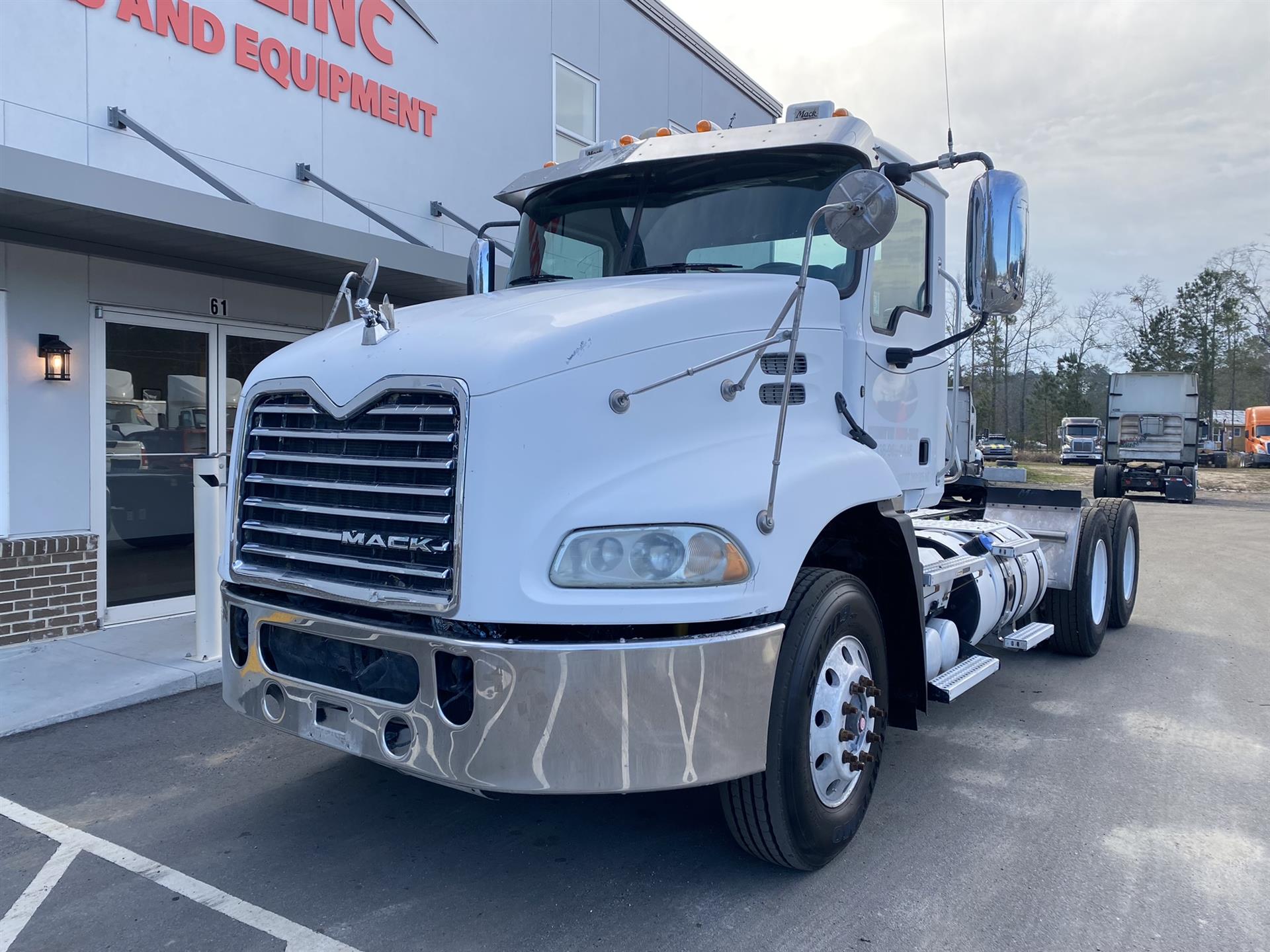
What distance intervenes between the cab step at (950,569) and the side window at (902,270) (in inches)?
46.6

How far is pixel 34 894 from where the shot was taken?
10.8ft

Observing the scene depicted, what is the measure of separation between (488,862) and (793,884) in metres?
1.11

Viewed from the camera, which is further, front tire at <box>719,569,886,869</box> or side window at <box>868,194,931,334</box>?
side window at <box>868,194,931,334</box>

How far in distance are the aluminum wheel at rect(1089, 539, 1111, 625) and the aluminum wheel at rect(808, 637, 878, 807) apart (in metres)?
4.26

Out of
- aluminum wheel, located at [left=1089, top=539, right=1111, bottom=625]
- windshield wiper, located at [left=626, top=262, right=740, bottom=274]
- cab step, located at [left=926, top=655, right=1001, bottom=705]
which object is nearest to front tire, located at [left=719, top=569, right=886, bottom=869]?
cab step, located at [left=926, top=655, right=1001, bottom=705]

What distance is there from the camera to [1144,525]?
57.2 feet

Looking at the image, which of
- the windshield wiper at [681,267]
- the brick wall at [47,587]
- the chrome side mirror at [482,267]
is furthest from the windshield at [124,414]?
the windshield wiper at [681,267]

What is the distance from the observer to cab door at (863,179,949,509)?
13.8 feet

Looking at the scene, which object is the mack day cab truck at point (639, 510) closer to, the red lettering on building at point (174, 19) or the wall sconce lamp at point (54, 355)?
the wall sconce lamp at point (54, 355)

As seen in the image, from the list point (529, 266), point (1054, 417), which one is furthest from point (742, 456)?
point (1054, 417)

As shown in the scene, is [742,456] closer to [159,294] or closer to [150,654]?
[150,654]

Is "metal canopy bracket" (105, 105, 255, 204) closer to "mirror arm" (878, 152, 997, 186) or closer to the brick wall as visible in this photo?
the brick wall

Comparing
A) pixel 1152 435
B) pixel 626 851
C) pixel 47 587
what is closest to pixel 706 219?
pixel 626 851

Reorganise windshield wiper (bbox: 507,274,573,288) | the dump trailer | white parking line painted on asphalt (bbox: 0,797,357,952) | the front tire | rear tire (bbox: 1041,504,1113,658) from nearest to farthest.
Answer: white parking line painted on asphalt (bbox: 0,797,357,952) < the front tire < windshield wiper (bbox: 507,274,573,288) < rear tire (bbox: 1041,504,1113,658) < the dump trailer
